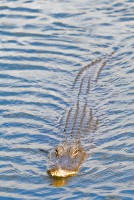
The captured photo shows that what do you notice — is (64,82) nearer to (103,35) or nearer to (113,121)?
(113,121)

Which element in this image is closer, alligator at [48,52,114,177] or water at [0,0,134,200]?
water at [0,0,134,200]

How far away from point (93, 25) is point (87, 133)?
5.97 m

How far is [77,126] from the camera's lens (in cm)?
1074

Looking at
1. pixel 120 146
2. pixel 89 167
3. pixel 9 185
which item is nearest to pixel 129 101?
pixel 120 146

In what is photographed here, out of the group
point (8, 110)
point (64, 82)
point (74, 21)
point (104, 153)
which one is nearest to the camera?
point (104, 153)

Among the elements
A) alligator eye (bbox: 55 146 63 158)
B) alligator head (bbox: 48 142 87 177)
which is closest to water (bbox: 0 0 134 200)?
alligator head (bbox: 48 142 87 177)

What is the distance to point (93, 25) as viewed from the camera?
16016 millimetres

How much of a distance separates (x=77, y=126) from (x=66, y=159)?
151cm

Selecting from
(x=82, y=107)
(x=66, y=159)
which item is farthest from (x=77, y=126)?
(x=66, y=159)

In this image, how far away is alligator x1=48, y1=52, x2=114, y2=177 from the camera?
9.07 meters

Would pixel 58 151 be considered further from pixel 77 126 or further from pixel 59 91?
pixel 59 91

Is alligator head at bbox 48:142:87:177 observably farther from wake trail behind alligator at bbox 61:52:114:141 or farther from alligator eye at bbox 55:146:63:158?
→ wake trail behind alligator at bbox 61:52:114:141

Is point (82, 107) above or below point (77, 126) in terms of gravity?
above

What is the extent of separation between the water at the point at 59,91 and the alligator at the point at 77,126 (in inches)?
4.5
